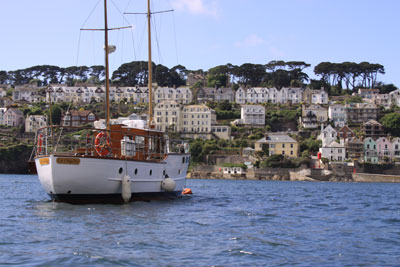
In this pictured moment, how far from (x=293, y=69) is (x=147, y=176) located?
501 feet

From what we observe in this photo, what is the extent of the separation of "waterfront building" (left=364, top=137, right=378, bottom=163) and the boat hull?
81.3 meters

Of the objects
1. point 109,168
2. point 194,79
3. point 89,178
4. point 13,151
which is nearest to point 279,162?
point 13,151

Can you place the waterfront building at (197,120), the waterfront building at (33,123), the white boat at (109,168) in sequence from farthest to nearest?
the waterfront building at (33,123) < the waterfront building at (197,120) < the white boat at (109,168)

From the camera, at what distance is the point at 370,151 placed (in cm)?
10556

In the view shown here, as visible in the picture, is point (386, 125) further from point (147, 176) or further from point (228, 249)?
point (228, 249)

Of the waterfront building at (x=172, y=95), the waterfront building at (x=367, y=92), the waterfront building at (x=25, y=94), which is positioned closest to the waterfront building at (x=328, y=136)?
Answer: the waterfront building at (x=172, y=95)

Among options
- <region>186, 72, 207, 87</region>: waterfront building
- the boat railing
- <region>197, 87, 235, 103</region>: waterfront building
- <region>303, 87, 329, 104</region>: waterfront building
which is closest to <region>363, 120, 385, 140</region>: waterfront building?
<region>303, 87, 329, 104</region>: waterfront building

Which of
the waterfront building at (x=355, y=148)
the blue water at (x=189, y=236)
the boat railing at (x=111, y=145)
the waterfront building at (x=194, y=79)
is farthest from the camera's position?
the waterfront building at (x=194, y=79)

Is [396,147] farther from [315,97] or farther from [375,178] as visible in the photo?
[315,97]

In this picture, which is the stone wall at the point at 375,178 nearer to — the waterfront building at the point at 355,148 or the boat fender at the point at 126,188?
the waterfront building at the point at 355,148

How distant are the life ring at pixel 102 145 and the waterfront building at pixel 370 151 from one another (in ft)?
271

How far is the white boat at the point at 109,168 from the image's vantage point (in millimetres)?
25578

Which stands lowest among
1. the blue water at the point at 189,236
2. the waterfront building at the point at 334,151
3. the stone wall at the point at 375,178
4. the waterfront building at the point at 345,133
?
the stone wall at the point at 375,178

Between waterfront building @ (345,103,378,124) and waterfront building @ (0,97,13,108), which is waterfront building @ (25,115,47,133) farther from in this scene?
waterfront building @ (345,103,378,124)
